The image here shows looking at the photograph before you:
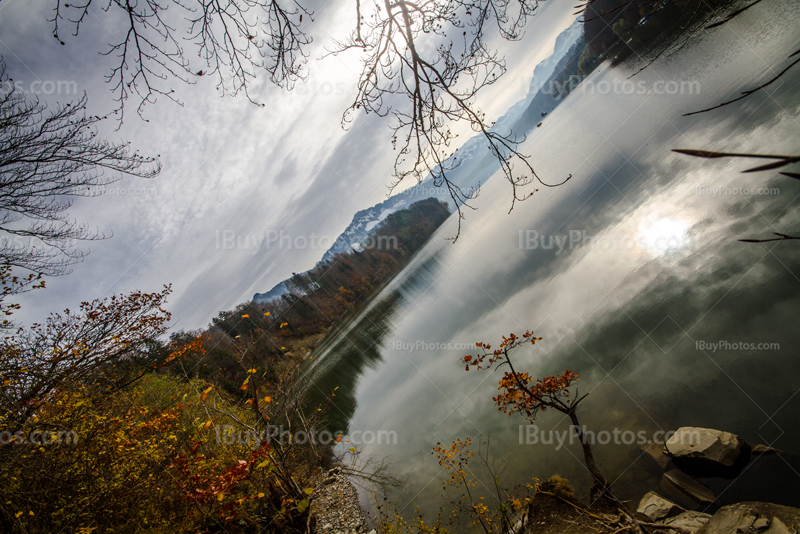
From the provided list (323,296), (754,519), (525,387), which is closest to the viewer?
(754,519)

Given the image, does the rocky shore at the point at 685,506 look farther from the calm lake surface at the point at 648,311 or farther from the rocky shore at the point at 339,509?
the rocky shore at the point at 339,509

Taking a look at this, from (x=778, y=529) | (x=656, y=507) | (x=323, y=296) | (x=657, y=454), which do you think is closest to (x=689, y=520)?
(x=656, y=507)

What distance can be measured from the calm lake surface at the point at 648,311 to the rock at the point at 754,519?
74 cm

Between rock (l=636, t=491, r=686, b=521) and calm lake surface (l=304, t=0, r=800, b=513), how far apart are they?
15.4 inches

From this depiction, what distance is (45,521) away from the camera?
6.13m

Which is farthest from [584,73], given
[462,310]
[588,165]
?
[462,310]

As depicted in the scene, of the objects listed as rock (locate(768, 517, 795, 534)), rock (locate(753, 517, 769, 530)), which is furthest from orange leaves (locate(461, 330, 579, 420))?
rock (locate(768, 517, 795, 534))

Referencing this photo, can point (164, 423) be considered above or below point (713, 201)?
above

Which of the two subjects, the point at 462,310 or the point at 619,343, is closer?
the point at 619,343

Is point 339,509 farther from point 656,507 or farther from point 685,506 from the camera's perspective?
point 685,506

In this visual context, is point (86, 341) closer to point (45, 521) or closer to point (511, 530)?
point (45, 521)

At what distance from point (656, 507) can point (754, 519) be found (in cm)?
151

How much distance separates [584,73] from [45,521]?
277 feet

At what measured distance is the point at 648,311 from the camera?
1119 centimetres
